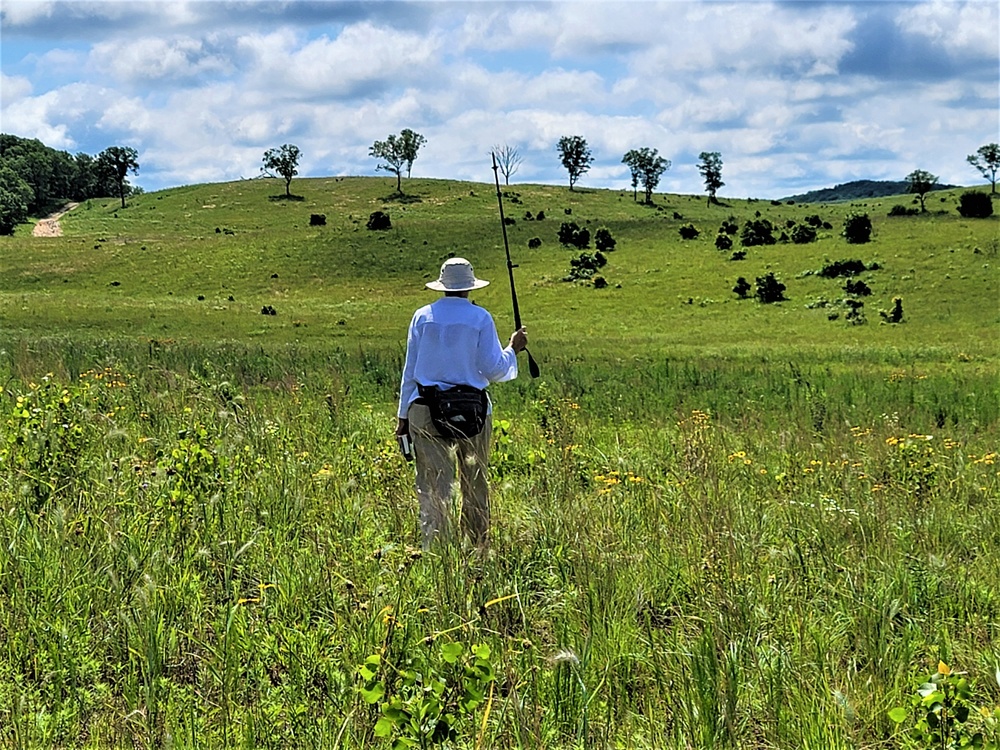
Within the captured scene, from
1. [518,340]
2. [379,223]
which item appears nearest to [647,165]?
[379,223]

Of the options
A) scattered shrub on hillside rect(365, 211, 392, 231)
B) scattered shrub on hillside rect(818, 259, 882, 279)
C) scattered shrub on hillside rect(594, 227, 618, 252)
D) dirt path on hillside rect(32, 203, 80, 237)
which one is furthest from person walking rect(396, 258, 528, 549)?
dirt path on hillside rect(32, 203, 80, 237)

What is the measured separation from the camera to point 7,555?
5230mm

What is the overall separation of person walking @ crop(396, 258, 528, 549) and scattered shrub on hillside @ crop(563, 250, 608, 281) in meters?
46.7

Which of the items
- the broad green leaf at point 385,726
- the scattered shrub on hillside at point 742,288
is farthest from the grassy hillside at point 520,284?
the broad green leaf at point 385,726

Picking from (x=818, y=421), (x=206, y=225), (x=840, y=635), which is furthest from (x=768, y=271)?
(x=206, y=225)

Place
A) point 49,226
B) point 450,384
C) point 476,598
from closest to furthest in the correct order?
1. point 476,598
2. point 450,384
3. point 49,226

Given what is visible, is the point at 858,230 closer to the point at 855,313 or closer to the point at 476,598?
the point at 855,313

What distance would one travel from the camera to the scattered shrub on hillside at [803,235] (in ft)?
181

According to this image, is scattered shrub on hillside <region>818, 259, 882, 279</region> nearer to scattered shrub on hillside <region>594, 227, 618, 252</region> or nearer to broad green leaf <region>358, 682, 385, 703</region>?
scattered shrub on hillside <region>594, 227, 618, 252</region>

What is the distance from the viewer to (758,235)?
57438mm

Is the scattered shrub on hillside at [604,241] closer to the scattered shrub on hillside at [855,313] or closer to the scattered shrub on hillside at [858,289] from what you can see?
A: the scattered shrub on hillside at [858,289]

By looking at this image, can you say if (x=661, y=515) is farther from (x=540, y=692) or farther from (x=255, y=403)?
(x=255, y=403)

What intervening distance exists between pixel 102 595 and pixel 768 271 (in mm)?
46722

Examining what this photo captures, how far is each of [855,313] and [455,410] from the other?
3531 cm
